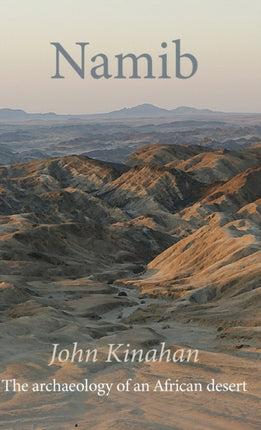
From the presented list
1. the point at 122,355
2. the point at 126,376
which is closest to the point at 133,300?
the point at 122,355

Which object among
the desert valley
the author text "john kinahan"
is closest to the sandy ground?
the desert valley

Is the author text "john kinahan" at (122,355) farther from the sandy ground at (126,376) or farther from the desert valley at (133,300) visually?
the desert valley at (133,300)

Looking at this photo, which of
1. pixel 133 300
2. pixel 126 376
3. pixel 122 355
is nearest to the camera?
pixel 126 376

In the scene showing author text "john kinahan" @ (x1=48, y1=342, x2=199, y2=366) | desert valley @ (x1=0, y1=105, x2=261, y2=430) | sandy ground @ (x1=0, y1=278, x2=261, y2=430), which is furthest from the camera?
author text "john kinahan" @ (x1=48, y1=342, x2=199, y2=366)

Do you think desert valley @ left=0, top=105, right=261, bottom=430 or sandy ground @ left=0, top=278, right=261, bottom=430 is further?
desert valley @ left=0, top=105, right=261, bottom=430

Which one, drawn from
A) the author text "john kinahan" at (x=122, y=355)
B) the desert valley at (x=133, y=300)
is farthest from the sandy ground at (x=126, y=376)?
the author text "john kinahan" at (x=122, y=355)

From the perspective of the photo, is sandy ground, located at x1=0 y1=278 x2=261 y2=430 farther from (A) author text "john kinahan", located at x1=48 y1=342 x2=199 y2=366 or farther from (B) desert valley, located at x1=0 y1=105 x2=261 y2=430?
(A) author text "john kinahan", located at x1=48 y1=342 x2=199 y2=366

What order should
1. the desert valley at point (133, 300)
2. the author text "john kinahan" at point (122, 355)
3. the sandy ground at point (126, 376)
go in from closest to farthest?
1. the sandy ground at point (126, 376)
2. the desert valley at point (133, 300)
3. the author text "john kinahan" at point (122, 355)

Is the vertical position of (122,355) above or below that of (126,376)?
below

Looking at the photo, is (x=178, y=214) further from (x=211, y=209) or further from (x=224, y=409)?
(x=224, y=409)

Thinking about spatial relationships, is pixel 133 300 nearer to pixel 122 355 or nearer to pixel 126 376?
pixel 122 355

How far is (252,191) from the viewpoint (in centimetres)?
15575

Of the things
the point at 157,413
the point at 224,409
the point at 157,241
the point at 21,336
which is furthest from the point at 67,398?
the point at 157,241

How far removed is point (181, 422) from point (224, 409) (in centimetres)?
240
